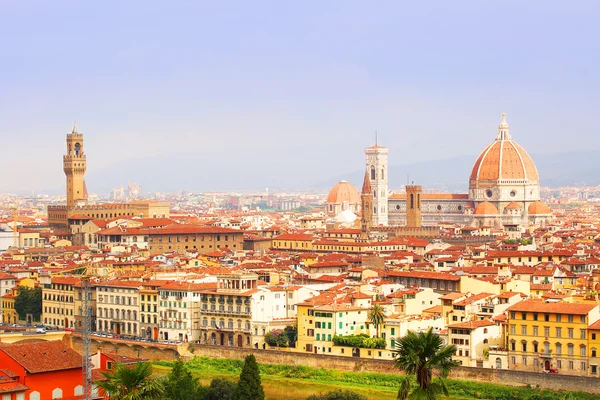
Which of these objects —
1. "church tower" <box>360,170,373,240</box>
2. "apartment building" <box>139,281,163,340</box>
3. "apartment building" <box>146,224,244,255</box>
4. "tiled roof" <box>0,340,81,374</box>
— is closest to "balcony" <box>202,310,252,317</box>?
"apartment building" <box>139,281,163,340</box>

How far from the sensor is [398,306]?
161 ft

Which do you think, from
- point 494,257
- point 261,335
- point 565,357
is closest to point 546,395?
point 565,357

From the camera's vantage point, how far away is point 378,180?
457 feet

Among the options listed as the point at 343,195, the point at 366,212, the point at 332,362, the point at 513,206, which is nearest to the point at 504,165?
the point at 513,206

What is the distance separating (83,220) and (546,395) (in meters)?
72.8

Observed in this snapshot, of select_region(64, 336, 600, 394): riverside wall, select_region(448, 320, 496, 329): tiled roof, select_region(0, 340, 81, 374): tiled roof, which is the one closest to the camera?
select_region(0, 340, 81, 374): tiled roof

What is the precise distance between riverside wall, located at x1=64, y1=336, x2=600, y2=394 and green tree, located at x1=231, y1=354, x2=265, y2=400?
16.2ft

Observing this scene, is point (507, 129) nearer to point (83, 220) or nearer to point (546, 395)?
point (83, 220)

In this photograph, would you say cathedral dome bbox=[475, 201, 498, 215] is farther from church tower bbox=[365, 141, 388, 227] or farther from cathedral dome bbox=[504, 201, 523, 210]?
church tower bbox=[365, 141, 388, 227]

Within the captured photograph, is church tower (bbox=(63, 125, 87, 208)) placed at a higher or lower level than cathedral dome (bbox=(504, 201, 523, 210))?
higher

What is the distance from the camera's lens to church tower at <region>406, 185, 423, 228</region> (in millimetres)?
126062

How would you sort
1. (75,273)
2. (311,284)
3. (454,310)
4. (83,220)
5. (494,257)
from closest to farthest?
(454,310)
(311,284)
(75,273)
(494,257)
(83,220)

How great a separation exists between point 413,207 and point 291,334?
78069mm

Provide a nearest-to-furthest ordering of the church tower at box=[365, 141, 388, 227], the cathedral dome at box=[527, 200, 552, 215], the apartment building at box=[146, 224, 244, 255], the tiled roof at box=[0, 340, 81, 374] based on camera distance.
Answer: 1. the tiled roof at box=[0, 340, 81, 374]
2. the apartment building at box=[146, 224, 244, 255]
3. the cathedral dome at box=[527, 200, 552, 215]
4. the church tower at box=[365, 141, 388, 227]
